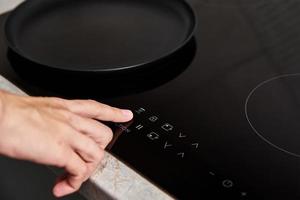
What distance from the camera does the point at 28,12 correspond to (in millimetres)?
707

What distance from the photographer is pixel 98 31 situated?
2.29 feet

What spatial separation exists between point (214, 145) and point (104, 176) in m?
0.14

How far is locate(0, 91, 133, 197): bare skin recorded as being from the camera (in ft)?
1.27

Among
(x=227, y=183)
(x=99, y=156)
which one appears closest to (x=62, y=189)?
(x=99, y=156)

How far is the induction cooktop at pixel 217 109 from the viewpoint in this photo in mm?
416

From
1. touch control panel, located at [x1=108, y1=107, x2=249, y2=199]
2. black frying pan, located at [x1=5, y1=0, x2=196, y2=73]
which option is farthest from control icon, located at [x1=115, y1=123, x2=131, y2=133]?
black frying pan, located at [x1=5, y1=0, x2=196, y2=73]

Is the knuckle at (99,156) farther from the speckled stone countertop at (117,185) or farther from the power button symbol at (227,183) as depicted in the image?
the power button symbol at (227,183)

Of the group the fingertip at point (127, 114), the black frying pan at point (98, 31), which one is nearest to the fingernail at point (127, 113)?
the fingertip at point (127, 114)

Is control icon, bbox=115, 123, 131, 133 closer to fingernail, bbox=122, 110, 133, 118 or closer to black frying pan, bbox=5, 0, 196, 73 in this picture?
fingernail, bbox=122, 110, 133, 118

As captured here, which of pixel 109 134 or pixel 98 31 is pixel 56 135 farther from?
pixel 98 31

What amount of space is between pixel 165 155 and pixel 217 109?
0.11m

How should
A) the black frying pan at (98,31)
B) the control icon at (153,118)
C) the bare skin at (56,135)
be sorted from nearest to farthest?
the bare skin at (56,135) → the control icon at (153,118) → the black frying pan at (98,31)

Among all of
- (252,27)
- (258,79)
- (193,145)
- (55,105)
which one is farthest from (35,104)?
(252,27)

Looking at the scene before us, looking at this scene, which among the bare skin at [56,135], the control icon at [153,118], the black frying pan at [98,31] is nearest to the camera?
the bare skin at [56,135]
